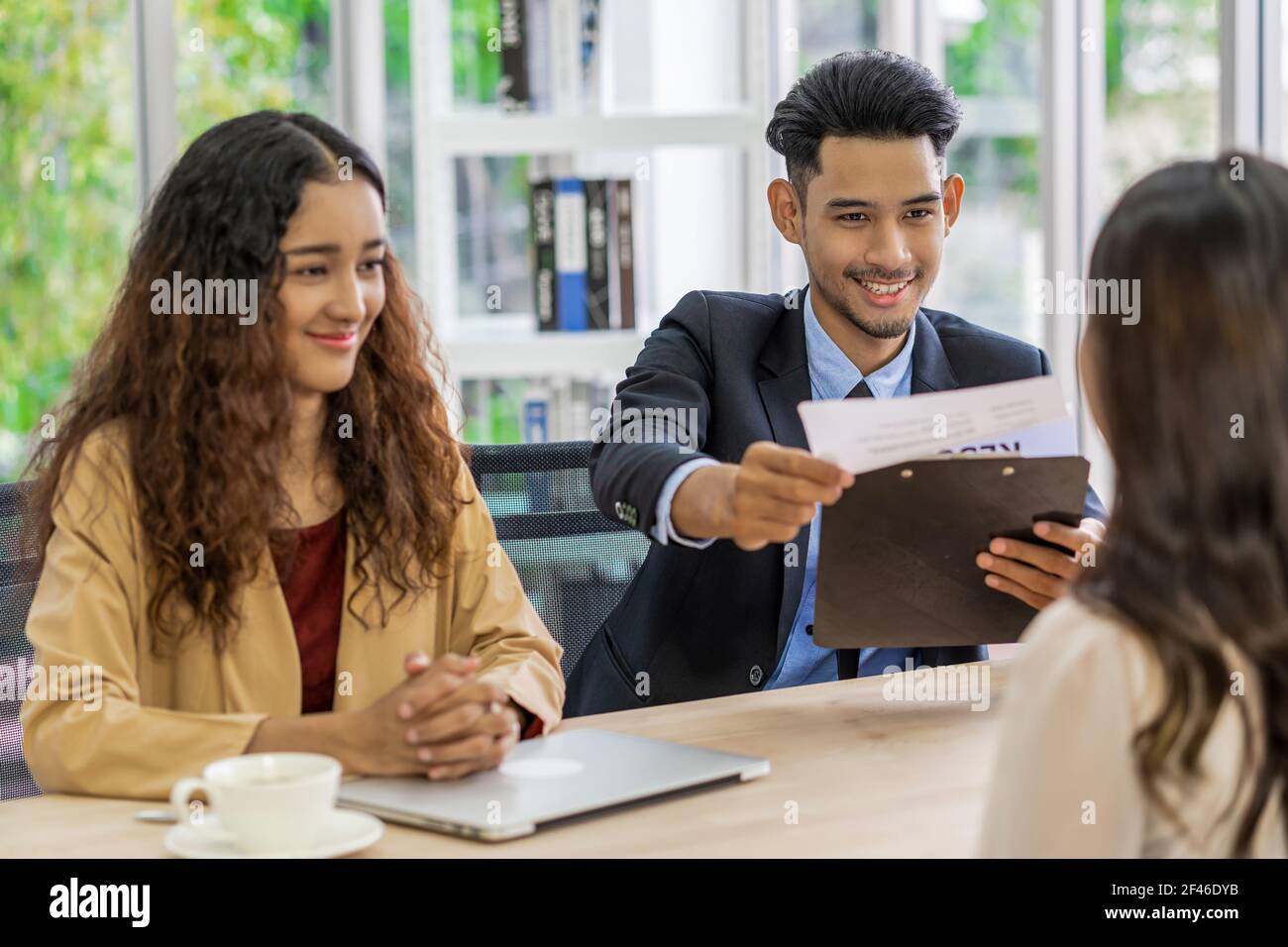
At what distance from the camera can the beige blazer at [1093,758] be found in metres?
0.79

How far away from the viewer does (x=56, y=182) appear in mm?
3109

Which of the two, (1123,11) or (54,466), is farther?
(1123,11)

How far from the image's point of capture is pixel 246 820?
1.02 m

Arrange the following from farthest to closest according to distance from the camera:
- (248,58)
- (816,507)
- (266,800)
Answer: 1. (248,58)
2. (816,507)
3. (266,800)

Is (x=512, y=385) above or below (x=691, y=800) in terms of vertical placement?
above

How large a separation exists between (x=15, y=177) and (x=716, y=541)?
6.60 ft

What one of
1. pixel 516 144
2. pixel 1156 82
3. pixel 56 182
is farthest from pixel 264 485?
pixel 1156 82

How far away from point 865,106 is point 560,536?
0.72 m

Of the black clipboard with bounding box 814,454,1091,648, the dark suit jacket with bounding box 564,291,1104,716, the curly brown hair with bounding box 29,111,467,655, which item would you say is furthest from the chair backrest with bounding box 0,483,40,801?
the black clipboard with bounding box 814,454,1091,648

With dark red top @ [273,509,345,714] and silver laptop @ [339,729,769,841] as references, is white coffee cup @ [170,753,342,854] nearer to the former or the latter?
silver laptop @ [339,729,769,841]

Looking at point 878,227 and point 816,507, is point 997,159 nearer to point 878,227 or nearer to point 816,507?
point 878,227
